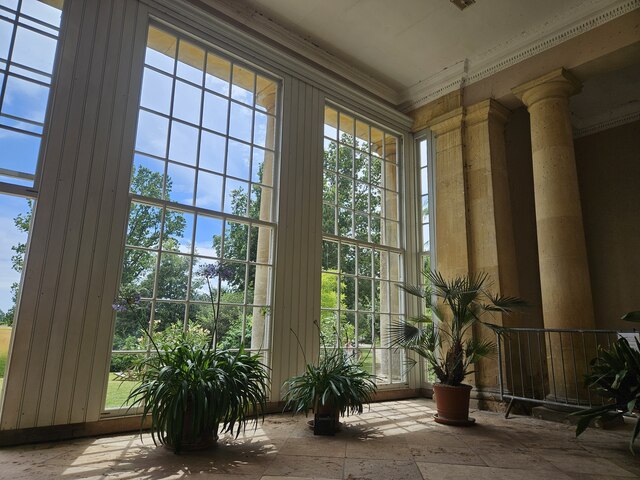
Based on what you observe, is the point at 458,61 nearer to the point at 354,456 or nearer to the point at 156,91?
the point at 156,91

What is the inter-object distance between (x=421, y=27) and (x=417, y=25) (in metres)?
0.07

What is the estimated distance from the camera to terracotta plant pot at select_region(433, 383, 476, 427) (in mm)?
4098

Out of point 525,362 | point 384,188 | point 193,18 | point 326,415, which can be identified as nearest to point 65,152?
point 193,18

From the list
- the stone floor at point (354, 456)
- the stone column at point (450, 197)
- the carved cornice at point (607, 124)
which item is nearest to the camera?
the stone floor at point (354, 456)

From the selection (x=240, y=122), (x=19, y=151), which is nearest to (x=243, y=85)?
(x=240, y=122)

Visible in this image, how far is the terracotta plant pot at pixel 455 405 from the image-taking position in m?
4.10

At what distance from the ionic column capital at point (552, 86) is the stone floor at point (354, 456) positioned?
387 centimetres

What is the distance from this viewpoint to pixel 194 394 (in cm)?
281

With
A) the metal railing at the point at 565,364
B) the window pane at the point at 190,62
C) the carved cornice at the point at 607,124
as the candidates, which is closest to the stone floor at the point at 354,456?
the metal railing at the point at 565,364

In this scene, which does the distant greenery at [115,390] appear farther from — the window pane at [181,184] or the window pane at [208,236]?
the window pane at [181,184]

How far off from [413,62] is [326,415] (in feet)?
16.4

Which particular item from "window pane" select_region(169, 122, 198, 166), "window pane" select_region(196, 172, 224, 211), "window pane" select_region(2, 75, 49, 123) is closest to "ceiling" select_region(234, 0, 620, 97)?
"window pane" select_region(169, 122, 198, 166)

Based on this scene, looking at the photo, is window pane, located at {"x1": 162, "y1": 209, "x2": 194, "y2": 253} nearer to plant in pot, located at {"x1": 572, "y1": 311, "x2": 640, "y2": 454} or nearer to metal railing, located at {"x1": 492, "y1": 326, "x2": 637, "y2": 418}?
metal railing, located at {"x1": 492, "y1": 326, "x2": 637, "y2": 418}

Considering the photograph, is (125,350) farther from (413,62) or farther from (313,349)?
(413,62)
